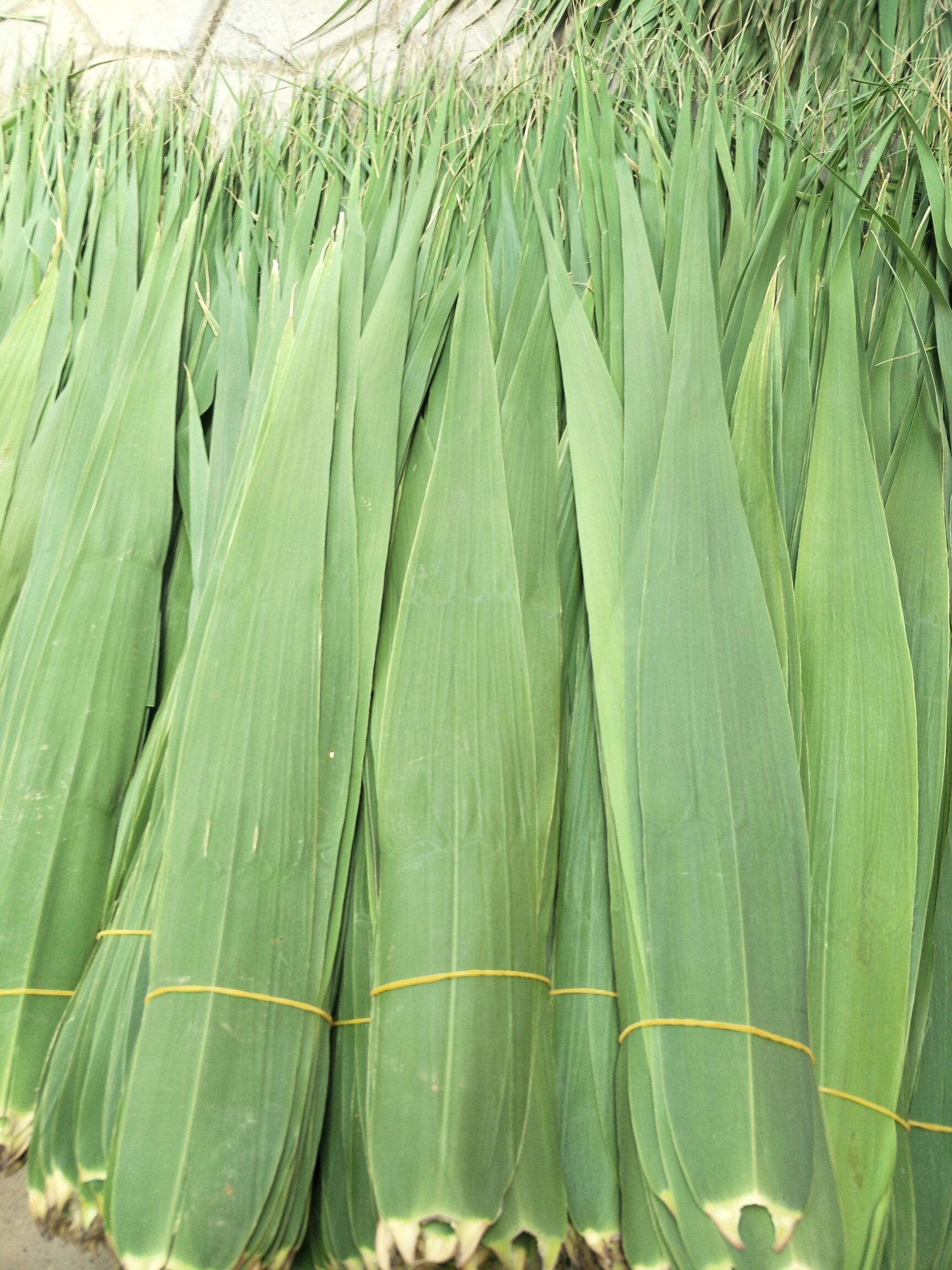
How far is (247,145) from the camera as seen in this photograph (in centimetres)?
117

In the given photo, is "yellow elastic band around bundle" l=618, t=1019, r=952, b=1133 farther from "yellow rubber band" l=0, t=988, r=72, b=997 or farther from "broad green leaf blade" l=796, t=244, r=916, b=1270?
"yellow rubber band" l=0, t=988, r=72, b=997

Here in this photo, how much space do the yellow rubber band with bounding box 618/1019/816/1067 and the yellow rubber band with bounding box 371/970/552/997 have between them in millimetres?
110

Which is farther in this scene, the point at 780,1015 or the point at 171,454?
the point at 171,454

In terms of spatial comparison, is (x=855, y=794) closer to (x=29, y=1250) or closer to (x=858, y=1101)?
(x=858, y=1101)

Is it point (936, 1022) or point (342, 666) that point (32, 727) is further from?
point (936, 1022)

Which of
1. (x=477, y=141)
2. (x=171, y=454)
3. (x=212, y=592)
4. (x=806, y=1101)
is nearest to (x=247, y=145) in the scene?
(x=477, y=141)

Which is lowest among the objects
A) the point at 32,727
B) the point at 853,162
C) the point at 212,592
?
the point at 32,727

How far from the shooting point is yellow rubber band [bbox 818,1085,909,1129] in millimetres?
610

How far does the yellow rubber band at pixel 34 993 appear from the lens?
69cm

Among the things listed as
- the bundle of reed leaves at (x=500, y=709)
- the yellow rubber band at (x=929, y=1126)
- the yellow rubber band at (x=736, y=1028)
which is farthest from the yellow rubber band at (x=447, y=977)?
the yellow rubber band at (x=929, y=1126)

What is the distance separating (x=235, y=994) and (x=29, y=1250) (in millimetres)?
380

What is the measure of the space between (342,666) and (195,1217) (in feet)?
1.37

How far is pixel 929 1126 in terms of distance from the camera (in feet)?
2.15

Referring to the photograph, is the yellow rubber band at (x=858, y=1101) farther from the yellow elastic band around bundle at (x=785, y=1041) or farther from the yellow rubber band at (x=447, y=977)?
the yellow rubber band at (x=447, y=977)
